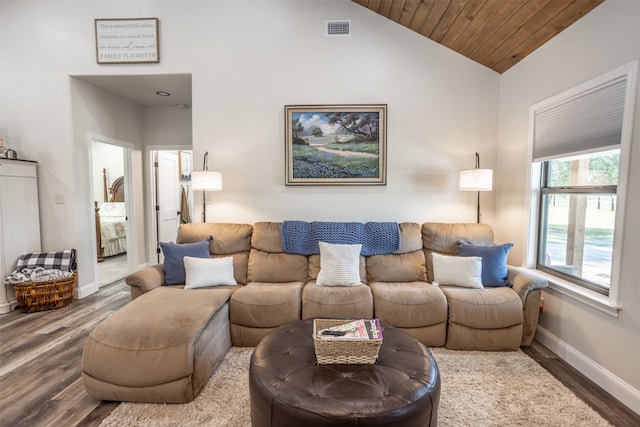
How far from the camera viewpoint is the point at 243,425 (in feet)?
5.14

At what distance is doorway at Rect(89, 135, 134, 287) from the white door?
1.54 feet

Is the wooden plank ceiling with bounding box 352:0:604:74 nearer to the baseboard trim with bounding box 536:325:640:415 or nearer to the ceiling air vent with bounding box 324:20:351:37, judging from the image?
the ceiling air vent with bounding box 324:20:351:37

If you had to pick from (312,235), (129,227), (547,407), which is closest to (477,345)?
(547,407)

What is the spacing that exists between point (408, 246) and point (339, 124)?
151 centimetres

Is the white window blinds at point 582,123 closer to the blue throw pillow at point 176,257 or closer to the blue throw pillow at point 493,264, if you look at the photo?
the blue throw pillow at point 493,264

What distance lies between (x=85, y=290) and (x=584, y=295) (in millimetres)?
4932

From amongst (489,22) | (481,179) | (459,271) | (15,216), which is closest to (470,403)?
(459,271)

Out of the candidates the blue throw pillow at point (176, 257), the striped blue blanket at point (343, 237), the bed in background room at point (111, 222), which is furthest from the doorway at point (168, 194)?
the striped blue blanket at point (343, 237)

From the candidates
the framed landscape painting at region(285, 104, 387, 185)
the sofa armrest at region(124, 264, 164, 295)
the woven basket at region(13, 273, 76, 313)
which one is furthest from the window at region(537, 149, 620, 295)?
the woven basket at region(13, 273, 76, 313)

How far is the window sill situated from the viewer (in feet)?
6.18

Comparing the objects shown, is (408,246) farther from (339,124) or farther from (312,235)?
(339,124)

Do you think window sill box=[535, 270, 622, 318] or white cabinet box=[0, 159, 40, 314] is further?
white cabinet box=[0, 159, 40, 314]

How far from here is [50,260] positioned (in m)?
3.18

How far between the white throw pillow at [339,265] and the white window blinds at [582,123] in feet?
6.14
